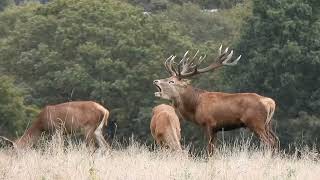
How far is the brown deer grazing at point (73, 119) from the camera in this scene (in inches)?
664

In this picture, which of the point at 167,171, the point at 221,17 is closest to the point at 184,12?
the point at 221,17

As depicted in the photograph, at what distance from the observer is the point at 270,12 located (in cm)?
3681

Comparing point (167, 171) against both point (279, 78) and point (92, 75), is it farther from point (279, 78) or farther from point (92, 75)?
point (92, 75)

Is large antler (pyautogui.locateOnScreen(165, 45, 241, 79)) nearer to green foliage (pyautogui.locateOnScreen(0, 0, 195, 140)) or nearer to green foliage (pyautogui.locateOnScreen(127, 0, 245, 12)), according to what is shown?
green foliage (pyautogui.locateOnScreen(0, 0, 195, 140))

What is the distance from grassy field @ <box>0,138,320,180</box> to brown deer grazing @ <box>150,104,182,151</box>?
9.06 ft

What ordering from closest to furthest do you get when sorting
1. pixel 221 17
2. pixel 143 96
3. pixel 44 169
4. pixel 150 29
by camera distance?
pixel 44 169
pixel 143 96
pixel 150 29
pixel 221 17

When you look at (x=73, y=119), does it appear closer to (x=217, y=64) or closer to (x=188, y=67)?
(x=188, y=67)

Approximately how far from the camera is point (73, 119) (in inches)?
674

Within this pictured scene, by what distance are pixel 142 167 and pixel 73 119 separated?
7090 millimetres

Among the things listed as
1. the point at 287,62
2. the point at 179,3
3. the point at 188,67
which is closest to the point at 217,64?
the point at 188,67

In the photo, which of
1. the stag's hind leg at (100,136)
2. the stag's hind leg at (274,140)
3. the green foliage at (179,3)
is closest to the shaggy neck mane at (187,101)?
the stag's hind leg at (274,140)

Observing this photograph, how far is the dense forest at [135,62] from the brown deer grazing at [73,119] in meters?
15.1

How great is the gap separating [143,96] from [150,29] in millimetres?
4530

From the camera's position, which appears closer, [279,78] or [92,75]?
[279,78]
